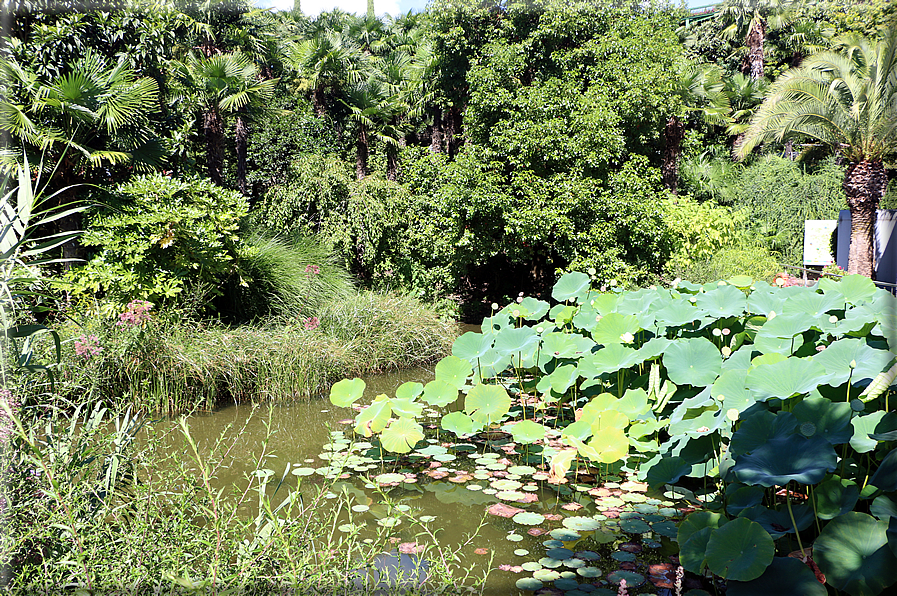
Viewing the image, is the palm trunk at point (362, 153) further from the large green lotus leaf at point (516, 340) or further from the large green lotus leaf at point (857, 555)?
the large green lotus leaf at point (857, 555)

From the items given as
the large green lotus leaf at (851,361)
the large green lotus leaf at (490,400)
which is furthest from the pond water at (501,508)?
the large green lotus leaf at (851,361)

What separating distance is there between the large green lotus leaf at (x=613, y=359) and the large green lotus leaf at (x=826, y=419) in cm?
152

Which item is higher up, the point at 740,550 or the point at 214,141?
the point at 214,141

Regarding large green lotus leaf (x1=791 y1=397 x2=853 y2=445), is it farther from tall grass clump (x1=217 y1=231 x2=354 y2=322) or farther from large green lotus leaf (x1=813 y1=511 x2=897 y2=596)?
tall grass clump (x1=217 y1=231 x2=354 y2=322)

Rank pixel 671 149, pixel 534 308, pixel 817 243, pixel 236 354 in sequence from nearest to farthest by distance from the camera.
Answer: pixel 534 308, pixel 236 354, pixel 817 243, pixel 671 149

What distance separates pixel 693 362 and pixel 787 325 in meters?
0.64

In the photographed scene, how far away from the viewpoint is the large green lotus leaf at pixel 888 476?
2412 mm

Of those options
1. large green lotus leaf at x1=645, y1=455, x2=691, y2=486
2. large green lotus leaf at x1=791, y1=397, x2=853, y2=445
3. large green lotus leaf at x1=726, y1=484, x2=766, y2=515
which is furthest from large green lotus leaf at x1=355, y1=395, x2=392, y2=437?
large green lotus leaf at x1=791, y1=397, x2=853, y2=445

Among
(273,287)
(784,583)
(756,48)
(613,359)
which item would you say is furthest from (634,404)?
(756,48)

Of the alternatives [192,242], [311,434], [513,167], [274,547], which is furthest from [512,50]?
[274,547]

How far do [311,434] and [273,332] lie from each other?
95.1 inches

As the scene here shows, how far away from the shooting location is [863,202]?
41.6ft

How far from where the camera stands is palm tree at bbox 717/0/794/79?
19.2m

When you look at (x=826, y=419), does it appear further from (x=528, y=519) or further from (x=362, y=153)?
(x=362, y=153)
